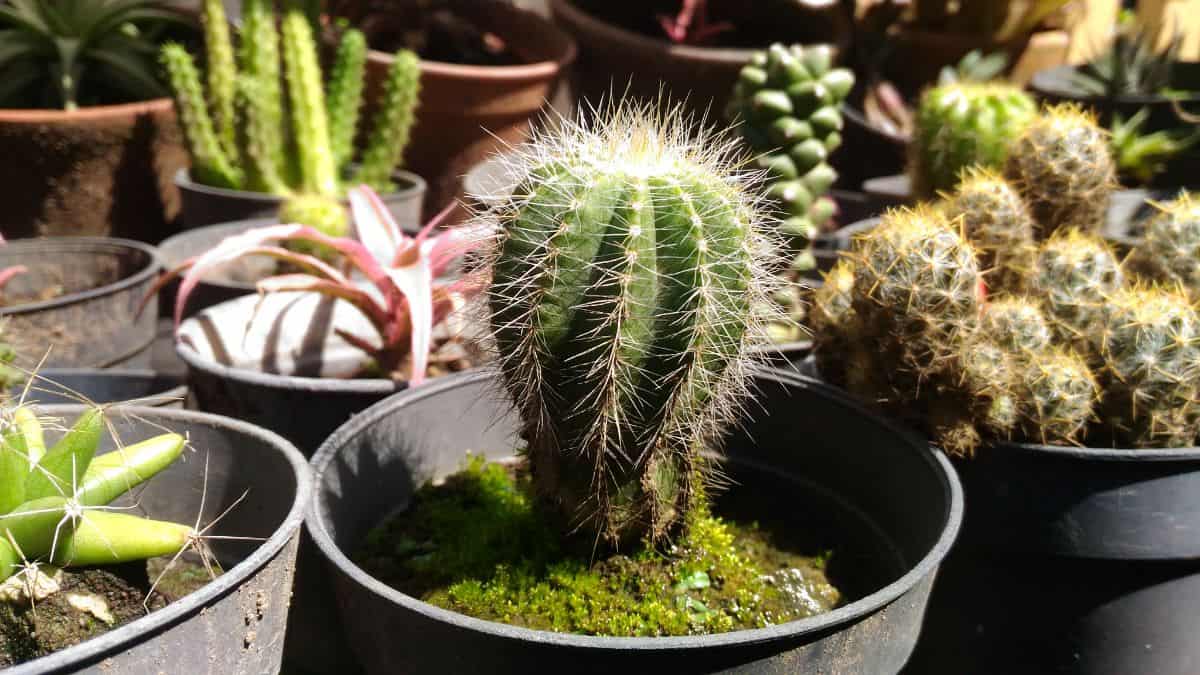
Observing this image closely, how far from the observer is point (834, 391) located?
152cm

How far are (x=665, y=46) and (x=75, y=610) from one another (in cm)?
251

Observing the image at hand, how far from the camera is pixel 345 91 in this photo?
2.78 meters

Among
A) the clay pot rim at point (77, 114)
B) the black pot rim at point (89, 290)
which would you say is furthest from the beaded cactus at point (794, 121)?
the clay pot rim at point (77, 114)

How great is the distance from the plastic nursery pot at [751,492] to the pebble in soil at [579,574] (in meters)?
0.09

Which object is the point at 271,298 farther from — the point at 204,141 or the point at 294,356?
the point at 204,141

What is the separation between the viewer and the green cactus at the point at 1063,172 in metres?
1.78

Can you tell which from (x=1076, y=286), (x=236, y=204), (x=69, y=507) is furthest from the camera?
(x=236, y=204)

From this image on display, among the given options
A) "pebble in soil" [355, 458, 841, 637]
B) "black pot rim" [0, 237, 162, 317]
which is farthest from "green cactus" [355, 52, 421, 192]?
"pebble in soil" [355, 458, 841, 637]

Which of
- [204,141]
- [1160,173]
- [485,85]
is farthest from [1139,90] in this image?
[204,141]

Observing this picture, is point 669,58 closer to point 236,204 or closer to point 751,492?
point 236,204

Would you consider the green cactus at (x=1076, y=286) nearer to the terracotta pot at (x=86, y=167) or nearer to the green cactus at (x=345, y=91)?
the green cactus at (x=345, y=91)

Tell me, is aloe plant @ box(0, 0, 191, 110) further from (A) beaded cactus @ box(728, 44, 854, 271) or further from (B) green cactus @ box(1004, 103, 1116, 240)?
(B) green cactus @ box(1004, 103, 1116, 240)

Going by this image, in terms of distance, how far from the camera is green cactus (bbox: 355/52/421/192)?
2.70 meters

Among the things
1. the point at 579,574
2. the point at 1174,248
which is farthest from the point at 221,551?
the point at 1174,248
